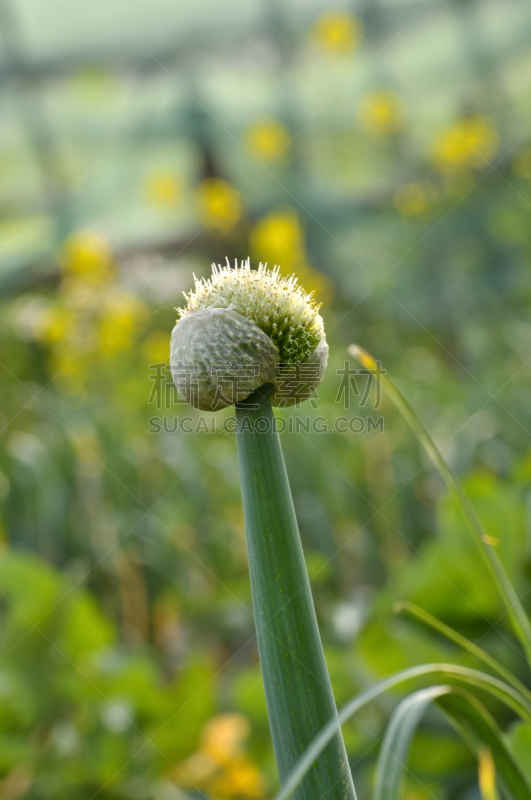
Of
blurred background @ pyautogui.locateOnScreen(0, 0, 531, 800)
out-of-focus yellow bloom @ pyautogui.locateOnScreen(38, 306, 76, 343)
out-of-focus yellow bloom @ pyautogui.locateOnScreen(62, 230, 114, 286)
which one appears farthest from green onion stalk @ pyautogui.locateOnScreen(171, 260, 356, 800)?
out-of-focus yellow bloom @ pyautogui.locateOnScreen(62, 230, 114, 286)

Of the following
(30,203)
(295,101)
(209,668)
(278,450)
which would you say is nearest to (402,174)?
(295,101)

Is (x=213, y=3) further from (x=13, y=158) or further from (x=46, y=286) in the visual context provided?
(x=46, y=286)

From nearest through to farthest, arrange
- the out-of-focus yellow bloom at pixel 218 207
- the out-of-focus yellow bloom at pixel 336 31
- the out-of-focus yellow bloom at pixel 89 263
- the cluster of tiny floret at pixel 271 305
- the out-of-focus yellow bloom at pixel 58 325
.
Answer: the cluster of tiny floret at pixel 271 305 < the out-of-focus yellow bloom at pixel 58 325 < the out-of-focus yellow bloom at pixel 89 263 < the out-of-focus yellow bloom at pixel 218 207 < the out-of-focus yellow bloom at pixel 336 31

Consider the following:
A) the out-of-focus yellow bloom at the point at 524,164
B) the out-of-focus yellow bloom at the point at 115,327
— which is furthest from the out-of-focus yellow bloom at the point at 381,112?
the out-of-focus yellow bloom at the point at 115,327

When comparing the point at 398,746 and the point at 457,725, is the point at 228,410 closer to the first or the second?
the point at 457,725

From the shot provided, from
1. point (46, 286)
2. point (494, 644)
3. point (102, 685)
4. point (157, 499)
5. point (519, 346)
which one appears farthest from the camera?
point (46, 286)

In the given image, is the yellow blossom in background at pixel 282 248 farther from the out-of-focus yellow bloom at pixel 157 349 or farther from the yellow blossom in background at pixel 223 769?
the yellow blossom in background at pixel 223 769
